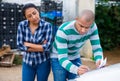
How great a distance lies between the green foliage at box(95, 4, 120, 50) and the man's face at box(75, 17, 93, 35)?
723 centimetres

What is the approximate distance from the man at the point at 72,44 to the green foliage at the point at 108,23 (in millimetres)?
6783

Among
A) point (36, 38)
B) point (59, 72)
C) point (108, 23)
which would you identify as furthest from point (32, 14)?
point (108, 23)

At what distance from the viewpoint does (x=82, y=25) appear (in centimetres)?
410

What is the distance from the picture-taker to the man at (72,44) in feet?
13.5

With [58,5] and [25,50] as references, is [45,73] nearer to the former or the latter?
[25,50]

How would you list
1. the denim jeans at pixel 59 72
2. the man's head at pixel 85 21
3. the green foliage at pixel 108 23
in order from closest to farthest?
the man's head at pixel 85 21
the denim jeans at pixel 59 72
the green foliage at pixel 108 23

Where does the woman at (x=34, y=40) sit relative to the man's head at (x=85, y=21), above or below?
below

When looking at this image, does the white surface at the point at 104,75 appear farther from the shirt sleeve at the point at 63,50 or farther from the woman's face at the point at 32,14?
the woman's face at the point at 32,14

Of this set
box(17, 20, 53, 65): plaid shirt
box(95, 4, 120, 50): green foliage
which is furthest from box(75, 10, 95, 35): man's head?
box(95, 4, 120, 50): green foliage

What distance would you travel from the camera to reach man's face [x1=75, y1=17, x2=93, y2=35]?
4.07 meters

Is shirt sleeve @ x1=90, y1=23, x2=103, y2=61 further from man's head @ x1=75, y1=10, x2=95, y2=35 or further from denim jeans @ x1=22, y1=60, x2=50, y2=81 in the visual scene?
denim jeans @ x1=22, y1=60, x2=50, y2=81

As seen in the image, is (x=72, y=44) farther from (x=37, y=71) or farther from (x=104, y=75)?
(x=104, y=75)

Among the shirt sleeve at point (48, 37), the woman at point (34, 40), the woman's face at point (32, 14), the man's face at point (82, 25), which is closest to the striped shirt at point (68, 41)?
the man's face at point (82, 25)

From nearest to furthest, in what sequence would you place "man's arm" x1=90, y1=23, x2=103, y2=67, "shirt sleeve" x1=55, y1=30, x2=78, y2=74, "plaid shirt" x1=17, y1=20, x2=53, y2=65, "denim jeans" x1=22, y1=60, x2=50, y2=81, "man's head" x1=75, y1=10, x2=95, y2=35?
"man's head" x1=75, y1=10, x2=95, y2=35 → "shirt sleeve" x1=55, y1=30, x2=78, y2=74 → "man's arm" x1=90, y1=23, x2=103, y2=67 → "plaid shirt" x1=17, y1=20, x2=53, y2=65 → "denim jeans" x1=22, y1=60, x2=50, y2=81
